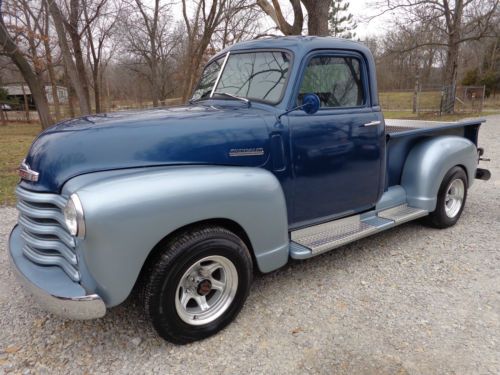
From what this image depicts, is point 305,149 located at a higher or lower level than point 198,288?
higher

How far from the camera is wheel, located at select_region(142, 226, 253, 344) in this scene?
7.66 feet

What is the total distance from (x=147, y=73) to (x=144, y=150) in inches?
1328

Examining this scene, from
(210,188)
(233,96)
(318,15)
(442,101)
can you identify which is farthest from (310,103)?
(442,101)

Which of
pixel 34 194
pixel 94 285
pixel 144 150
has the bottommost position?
pixel 94 285

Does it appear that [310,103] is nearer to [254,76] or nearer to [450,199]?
[254,76]

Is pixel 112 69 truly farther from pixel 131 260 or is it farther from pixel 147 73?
pixel 131 260

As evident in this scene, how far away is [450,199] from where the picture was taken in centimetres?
477

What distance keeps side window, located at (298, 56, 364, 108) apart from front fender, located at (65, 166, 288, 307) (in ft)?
3.80

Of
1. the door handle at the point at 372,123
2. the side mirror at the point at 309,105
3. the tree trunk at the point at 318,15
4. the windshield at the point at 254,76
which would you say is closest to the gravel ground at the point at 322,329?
the door handle at the point at 372,123

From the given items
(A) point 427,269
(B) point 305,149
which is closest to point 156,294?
(B) point 305,149

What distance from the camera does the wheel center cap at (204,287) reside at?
8.48 feet

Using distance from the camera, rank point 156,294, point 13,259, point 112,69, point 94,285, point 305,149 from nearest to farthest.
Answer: point 94,285 < point 156,294 < point 13,259 < point 305,149 < point 112,69

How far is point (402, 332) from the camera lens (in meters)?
2.67

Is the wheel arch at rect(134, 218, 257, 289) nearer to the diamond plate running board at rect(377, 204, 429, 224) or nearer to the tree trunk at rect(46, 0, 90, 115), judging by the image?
the diamond plate running board at rect(377, 204, 429, 224)
